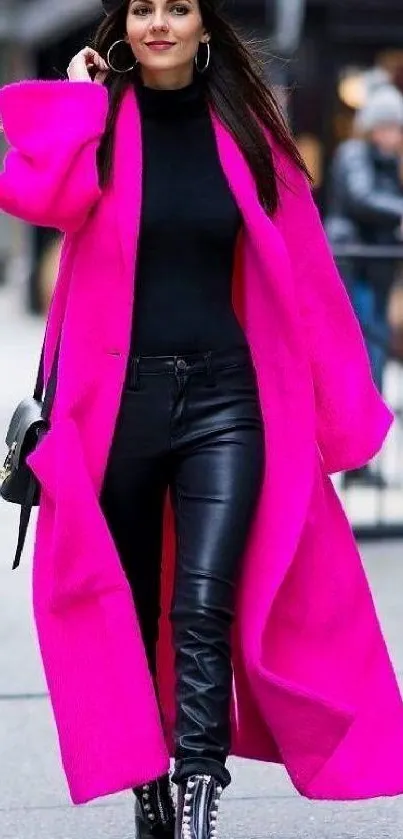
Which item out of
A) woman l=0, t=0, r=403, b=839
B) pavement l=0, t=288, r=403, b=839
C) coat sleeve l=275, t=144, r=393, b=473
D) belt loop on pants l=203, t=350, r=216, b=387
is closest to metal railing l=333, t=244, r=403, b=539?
pavement l=0, t=288, r=403, b=839

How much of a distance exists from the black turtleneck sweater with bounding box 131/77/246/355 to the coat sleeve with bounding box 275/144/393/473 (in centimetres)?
17

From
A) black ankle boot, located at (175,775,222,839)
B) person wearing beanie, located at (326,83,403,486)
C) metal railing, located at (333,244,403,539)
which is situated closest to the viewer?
black ankle boot, located at (175,775,222,839)

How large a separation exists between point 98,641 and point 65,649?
7cm

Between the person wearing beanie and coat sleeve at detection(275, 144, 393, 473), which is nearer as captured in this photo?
coat sleeve at detection(275, 144, 393, 473)

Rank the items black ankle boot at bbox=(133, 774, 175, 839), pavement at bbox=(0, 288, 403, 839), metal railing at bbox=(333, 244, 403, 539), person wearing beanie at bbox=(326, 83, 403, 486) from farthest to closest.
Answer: person wearing beanie at bbox=(326, 83, 403, 486), metal railing at bbox=(333, 244, 403, 539), pavement at bbox=(0, 288, 403, 839), black ankle boot at bbox=(133, 774, 175, 839)

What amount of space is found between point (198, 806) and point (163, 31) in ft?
4.90

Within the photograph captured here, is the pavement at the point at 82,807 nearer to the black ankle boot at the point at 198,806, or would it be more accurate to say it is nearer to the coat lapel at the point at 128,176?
the black ankle boot at the point at 198,806

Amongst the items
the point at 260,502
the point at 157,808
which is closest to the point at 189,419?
the point at 260,502

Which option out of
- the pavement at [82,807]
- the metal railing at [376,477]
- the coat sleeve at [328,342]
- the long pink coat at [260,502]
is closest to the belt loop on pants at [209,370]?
the long pink coat at [260,502]

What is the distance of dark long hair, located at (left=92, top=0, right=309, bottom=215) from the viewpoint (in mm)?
3477

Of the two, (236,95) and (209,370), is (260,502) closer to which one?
(209,370)

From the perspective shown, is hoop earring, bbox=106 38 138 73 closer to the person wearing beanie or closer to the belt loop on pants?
the belt loop on pants

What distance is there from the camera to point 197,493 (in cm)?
344

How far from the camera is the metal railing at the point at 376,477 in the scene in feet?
24.2
